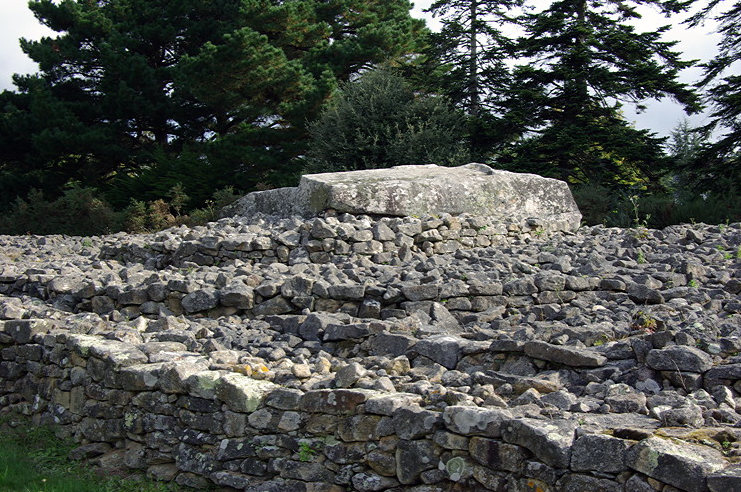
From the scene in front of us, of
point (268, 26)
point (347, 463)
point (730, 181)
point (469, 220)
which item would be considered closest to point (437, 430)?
point (347, 463)

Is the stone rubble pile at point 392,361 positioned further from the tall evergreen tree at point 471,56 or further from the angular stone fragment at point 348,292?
the tall evergreen tree at point 471,56

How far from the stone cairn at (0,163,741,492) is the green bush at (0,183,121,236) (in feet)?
22.7

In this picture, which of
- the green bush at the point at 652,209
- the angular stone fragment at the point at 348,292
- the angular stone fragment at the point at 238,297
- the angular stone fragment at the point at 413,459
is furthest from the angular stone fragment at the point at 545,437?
the green bush at the point at 652,209

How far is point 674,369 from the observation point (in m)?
3.41

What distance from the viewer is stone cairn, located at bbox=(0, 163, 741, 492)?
2.93 m

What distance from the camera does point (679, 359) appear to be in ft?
11.1

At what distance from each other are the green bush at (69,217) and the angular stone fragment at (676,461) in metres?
12.9

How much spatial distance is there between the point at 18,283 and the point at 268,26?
12.6 m

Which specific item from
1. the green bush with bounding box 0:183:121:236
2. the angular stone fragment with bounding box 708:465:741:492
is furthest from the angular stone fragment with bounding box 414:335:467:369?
the green bush with bounding box 0:183:121:236

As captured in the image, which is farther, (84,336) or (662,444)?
(84,336)

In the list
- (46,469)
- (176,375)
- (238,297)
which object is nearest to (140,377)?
(176,375)

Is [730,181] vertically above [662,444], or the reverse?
[730,181]

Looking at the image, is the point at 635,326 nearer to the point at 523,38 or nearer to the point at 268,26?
the point at 523,38

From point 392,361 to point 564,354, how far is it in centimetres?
100
